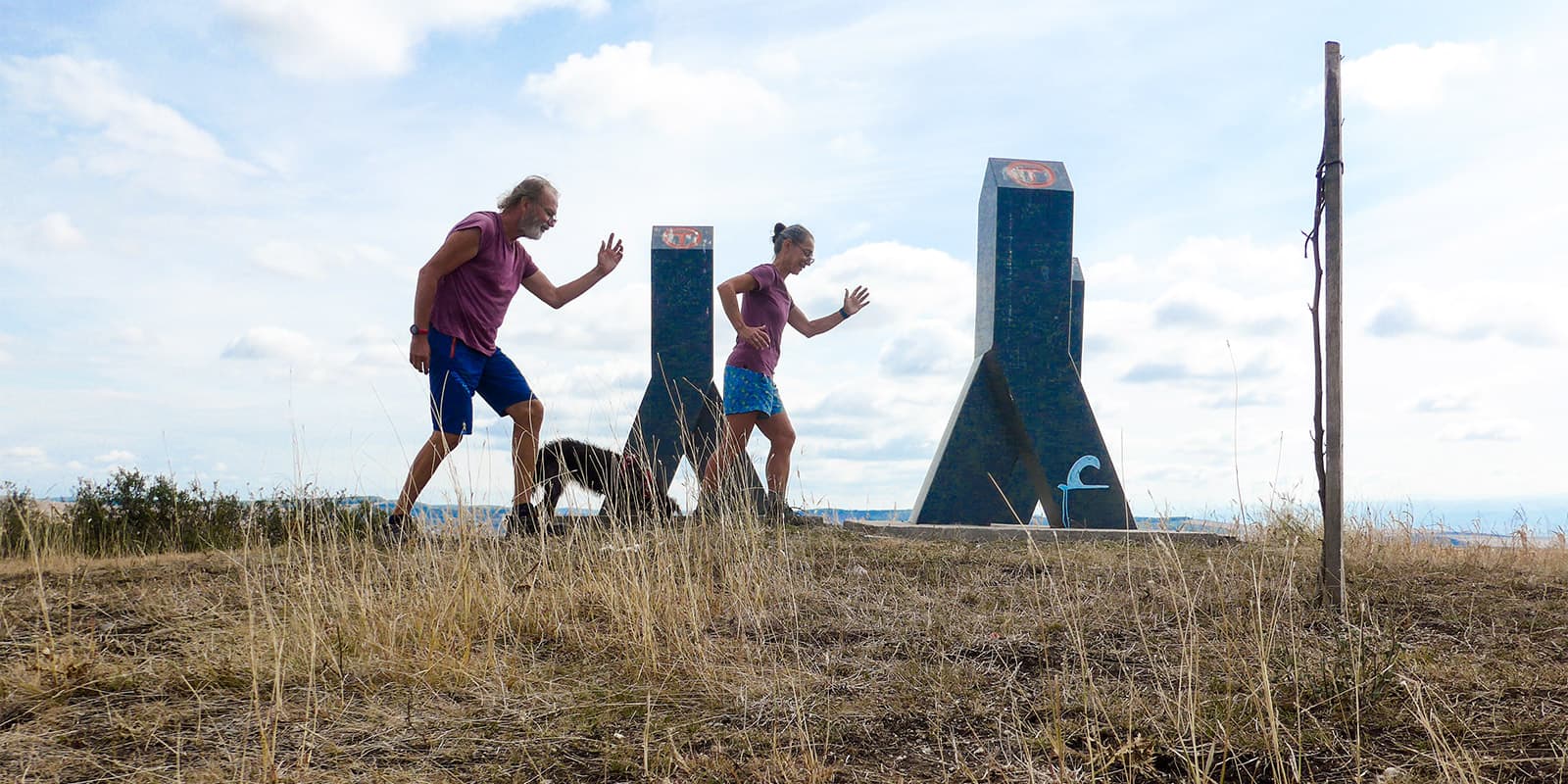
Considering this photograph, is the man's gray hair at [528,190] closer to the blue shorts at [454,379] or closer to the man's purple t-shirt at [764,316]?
the blue shorts at [454,379]

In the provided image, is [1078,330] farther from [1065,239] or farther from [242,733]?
[242,733]

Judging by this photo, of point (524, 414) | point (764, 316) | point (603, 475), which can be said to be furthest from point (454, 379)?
point (764, 316)

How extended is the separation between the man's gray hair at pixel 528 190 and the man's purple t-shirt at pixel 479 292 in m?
0.12

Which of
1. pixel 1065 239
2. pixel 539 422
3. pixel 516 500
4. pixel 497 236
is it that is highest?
pixel 1065 239

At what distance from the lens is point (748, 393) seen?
240 inches

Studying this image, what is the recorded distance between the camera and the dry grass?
92.2 inches

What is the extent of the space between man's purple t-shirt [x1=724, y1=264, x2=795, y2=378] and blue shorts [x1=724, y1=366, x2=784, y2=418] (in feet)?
0.14

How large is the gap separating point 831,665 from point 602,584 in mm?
1064

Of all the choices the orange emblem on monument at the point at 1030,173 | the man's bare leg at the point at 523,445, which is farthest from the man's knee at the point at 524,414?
the orange emblem on monument at the point at 1030,173

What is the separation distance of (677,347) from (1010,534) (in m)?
2.78

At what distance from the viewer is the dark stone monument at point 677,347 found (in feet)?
26.2

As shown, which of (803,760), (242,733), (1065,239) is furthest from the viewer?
(1065,239)

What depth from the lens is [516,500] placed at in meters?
5.17

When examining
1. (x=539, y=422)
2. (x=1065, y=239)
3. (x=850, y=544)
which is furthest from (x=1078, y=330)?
(x=539, y=422)
